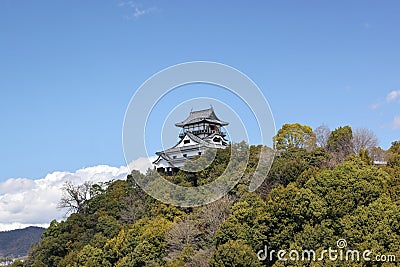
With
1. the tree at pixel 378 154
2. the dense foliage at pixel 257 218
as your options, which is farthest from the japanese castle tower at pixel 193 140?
the tree at pixel 378 154

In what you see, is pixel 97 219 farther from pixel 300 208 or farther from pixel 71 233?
pixel 300 208

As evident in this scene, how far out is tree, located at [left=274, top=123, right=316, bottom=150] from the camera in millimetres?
22094

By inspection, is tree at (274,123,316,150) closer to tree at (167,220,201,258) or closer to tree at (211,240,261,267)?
tree at (167,220,201,258)

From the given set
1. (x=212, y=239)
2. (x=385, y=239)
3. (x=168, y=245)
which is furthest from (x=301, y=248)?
(x=168, y=245)

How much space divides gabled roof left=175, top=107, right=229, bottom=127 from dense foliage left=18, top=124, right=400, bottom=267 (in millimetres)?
4928

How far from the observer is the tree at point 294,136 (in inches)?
870

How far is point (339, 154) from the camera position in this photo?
60.7 ft

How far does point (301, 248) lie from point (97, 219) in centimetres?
1198

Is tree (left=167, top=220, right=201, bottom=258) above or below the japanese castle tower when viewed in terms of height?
below

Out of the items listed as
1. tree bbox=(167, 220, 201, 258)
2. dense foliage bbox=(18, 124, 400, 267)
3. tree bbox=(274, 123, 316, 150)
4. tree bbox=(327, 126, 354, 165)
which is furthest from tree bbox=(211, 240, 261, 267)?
tree bbox=(274, 123, 316, 150)

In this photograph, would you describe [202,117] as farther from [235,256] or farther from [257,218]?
[235,256]

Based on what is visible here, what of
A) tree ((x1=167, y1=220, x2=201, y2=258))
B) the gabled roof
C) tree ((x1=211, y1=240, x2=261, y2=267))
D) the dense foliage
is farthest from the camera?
→ the gabled roof

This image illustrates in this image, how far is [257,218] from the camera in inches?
554

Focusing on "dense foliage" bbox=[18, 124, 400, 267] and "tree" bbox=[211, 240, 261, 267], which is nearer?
"dense foliage" bbox=[18, 124, 400, 267]
